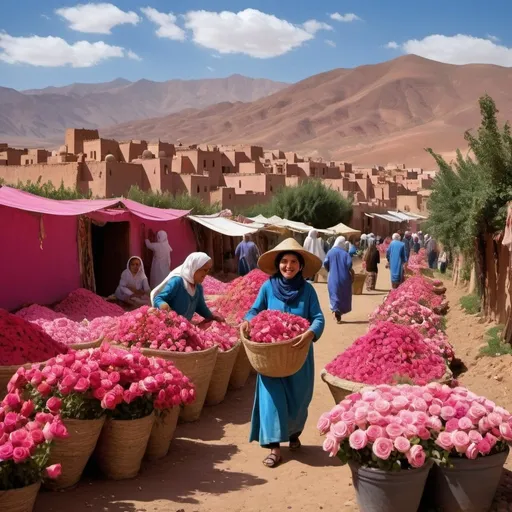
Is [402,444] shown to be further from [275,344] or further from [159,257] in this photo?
[159,257]

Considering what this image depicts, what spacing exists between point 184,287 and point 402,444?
3.29 meters

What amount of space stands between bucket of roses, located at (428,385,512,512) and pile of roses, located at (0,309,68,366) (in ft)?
10.2

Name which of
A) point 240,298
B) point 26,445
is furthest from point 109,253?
point 26,445

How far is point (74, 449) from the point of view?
4.04 m

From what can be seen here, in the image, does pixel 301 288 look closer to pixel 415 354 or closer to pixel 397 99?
pixel 415 354

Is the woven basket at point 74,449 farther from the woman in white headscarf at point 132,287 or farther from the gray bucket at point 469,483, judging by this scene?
the woman in white headscarf at point 132,287

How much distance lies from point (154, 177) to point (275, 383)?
27205mm

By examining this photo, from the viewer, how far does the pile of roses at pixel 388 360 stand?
17.1ft

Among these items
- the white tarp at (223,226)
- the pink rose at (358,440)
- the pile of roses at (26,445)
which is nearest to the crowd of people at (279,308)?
the pink rose at (358,440)

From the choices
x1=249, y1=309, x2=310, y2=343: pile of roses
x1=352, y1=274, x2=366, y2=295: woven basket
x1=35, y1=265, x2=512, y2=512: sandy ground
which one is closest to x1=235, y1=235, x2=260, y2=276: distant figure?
x1=352, y1=274, x2=366, y2=295: woven basket

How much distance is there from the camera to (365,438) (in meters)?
3.42

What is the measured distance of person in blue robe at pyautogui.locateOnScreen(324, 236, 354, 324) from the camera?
11.8 meters

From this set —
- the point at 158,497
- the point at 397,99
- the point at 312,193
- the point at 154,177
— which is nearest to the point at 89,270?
the point at 158,497

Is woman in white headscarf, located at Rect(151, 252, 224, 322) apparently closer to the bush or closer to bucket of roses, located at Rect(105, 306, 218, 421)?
bucket of roses, located at Rect(105, 306, 218, 421)
